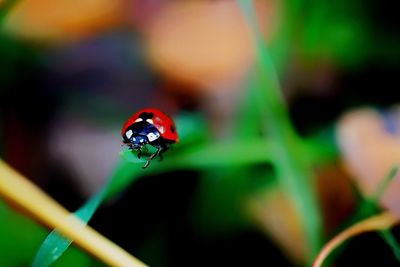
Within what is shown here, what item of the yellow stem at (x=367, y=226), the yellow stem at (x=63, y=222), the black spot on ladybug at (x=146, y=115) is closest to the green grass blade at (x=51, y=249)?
the yellow stem at (x=63, y=222)

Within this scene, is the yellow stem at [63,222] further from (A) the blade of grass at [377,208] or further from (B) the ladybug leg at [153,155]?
(A) the blade of grass at [377,208]

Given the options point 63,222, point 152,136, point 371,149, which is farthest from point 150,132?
point 371,149

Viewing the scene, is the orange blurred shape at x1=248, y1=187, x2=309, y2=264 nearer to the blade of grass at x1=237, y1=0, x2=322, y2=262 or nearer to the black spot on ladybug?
the blade of grass at x1=237, y1=0, x2=322, y2=262

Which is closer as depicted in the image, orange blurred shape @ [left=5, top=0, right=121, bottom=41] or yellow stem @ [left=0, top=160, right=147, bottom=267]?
yellow stem @ [left=0, top=160, right=147, bottom=267]

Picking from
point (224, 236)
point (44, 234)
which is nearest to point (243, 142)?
point (224, 236)

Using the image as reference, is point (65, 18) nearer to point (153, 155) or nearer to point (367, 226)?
point (153, 155)

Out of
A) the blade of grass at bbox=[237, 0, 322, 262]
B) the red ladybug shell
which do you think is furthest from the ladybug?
the blade of grass at bbox=[237, 0, 322, 262]

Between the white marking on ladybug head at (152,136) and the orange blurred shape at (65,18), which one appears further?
the orange blurred shape at (65,18)
